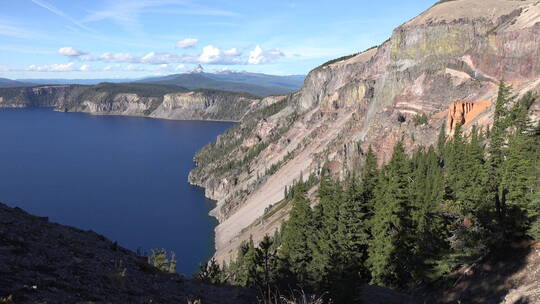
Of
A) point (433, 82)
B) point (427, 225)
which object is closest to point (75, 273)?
point (427, 225)

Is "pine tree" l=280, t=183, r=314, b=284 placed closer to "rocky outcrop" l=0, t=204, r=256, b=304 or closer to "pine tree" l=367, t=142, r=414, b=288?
"pine tree" l=367, t=142, r=414, b=288

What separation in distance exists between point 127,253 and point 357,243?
3098 cm

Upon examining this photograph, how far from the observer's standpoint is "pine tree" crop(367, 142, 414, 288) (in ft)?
131

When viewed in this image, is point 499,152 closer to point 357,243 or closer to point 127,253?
point 357,243

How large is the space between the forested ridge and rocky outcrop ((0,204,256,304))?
5.91 metres

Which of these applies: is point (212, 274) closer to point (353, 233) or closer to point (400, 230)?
point (353, 233)

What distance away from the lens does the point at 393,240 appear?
40062 mm

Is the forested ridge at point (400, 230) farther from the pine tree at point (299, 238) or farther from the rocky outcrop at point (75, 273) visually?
the rocky outcrop at point (75, 273)

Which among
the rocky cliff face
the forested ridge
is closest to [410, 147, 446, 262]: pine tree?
the forested ridge

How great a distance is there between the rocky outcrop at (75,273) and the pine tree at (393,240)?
2162 cm

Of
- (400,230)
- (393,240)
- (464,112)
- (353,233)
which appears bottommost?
(353,233)

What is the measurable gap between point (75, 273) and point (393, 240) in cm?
3298

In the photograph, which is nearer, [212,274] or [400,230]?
[400,230]

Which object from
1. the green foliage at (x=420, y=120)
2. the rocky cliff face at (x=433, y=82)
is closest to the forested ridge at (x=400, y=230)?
the rocky cliff face at (x=433, y=82)
